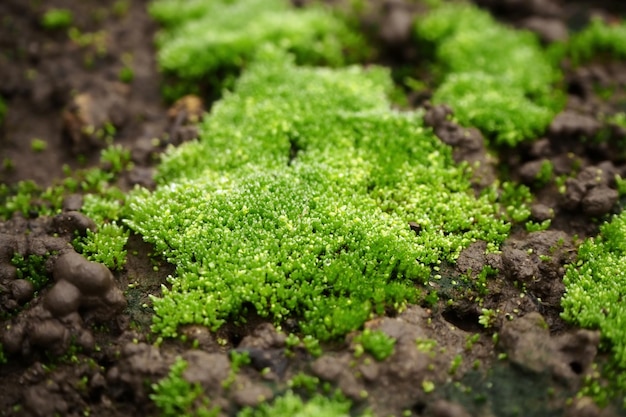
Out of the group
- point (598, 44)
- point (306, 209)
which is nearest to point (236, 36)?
point (306, 209)

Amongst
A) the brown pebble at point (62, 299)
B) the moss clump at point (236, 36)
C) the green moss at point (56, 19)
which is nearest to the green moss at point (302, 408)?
the brown pebble at point (62, 299)

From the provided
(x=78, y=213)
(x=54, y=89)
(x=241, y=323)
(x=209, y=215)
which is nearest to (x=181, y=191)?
(x=209, y=215)

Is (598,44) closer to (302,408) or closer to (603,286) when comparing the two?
(603,286)

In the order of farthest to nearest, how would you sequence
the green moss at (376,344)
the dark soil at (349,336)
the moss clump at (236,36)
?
the moss clump at (236,36) → the green moss at (376,344) → the dark soil at (349,336)

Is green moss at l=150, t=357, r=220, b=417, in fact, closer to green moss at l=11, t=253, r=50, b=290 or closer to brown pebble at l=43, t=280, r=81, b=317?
brown pebble at l=43, t=280, r=81, b=317

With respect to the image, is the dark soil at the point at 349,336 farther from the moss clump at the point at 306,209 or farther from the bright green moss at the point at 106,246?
the moss clump at the point at 306,209

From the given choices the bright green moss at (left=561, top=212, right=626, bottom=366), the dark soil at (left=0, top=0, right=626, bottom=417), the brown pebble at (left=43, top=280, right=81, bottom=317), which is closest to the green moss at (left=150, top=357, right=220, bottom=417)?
the dark soil at (left=0, top=0, right=626, bottom=417)

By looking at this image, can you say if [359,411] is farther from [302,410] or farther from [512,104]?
[512,104]
